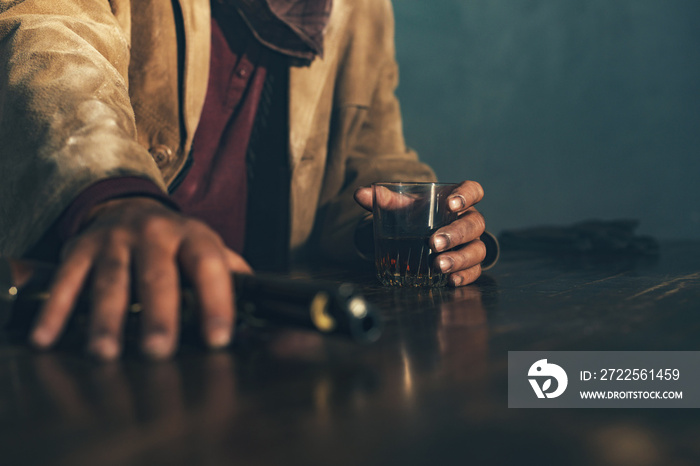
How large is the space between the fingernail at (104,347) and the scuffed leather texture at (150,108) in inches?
9.4

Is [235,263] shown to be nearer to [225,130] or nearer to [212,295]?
[212,295]

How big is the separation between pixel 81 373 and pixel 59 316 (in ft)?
0.21

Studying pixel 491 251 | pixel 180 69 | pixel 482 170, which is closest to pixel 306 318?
pixel 491 251

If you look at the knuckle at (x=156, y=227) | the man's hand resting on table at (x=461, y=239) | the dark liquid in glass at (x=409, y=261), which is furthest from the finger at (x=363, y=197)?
the knuckle at (x=156, y=227)

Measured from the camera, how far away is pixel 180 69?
1276 millimetres

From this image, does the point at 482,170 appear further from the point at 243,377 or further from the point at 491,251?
the point at 243,377

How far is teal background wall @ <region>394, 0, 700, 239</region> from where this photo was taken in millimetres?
3422

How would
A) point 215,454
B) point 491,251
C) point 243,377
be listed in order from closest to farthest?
1. point 215,454
2. point 243,377
3. point 491,251

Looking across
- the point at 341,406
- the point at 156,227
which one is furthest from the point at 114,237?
the point at 341,406

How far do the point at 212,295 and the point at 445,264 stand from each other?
1.43 ft

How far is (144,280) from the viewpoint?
44 cm

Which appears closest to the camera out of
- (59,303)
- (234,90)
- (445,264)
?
(59,303)

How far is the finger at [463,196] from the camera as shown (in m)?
0.84

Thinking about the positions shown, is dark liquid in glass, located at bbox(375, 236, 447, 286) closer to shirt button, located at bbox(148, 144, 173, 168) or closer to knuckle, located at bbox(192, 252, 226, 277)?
knuckle, located at bbox(192, 252, 226, 277)
